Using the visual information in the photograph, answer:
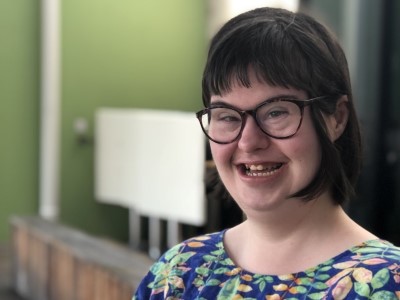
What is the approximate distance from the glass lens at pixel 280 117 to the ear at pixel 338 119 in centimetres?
4

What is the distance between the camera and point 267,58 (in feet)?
3.13

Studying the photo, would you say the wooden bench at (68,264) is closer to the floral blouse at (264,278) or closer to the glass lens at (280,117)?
the floral blouse at (264,278)

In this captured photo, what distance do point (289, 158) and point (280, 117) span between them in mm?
51

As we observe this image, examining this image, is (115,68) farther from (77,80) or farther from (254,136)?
(254,136)

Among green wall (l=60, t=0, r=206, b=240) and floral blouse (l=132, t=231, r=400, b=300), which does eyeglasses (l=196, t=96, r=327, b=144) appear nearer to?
floral blouse (l=132, t=231, r=400, b=300)

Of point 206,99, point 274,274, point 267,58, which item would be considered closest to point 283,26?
point 267,58

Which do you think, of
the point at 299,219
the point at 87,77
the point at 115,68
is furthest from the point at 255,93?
the point at 115,68

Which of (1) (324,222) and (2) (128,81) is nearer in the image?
(1) (324,222)

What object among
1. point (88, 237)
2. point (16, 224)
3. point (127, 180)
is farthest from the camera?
point (127, 180)

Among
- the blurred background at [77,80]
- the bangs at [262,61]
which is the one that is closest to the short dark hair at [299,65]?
the bangs at [262,61]

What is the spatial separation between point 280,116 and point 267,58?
70 millimetres

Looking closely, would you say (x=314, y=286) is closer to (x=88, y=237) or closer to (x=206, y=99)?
(x=206, y=99)

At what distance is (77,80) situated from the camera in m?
5.57

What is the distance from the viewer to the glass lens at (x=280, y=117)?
37.4 inches
